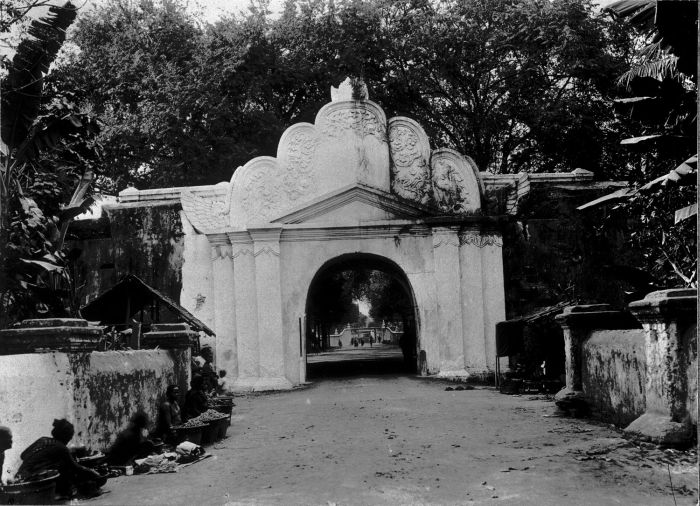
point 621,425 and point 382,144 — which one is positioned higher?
point 382,144

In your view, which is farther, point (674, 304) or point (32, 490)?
point (674, 304)

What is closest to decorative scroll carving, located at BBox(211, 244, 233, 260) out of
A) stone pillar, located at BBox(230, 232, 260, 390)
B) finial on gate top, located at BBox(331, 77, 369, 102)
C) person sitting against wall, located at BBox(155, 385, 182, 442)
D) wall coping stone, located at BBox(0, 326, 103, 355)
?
stone pillar, located at BBox(230, 232, 260, 390)

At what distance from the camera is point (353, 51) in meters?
25.6

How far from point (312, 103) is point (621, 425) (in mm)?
19331

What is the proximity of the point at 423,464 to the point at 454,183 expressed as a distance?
37.8ft

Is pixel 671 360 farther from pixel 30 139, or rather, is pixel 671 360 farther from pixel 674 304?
pixel 30 139

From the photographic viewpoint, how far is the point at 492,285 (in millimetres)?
18641

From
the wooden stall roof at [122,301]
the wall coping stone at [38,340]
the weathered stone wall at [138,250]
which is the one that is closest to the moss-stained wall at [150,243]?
the weathered stone wall at [138,250]

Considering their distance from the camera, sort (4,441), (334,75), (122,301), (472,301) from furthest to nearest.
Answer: (334,75), (472,301), (122,301), (4,441)

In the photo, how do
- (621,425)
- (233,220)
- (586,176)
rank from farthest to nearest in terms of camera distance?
(586,176) < (233,220) < (621,425)

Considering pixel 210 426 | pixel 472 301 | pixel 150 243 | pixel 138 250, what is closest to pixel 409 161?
pixel 472 301

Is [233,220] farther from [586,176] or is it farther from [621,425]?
[621,425]

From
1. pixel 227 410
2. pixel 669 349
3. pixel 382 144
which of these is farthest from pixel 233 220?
pixel 669 349

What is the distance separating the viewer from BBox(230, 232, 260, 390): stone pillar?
18.0 meters
